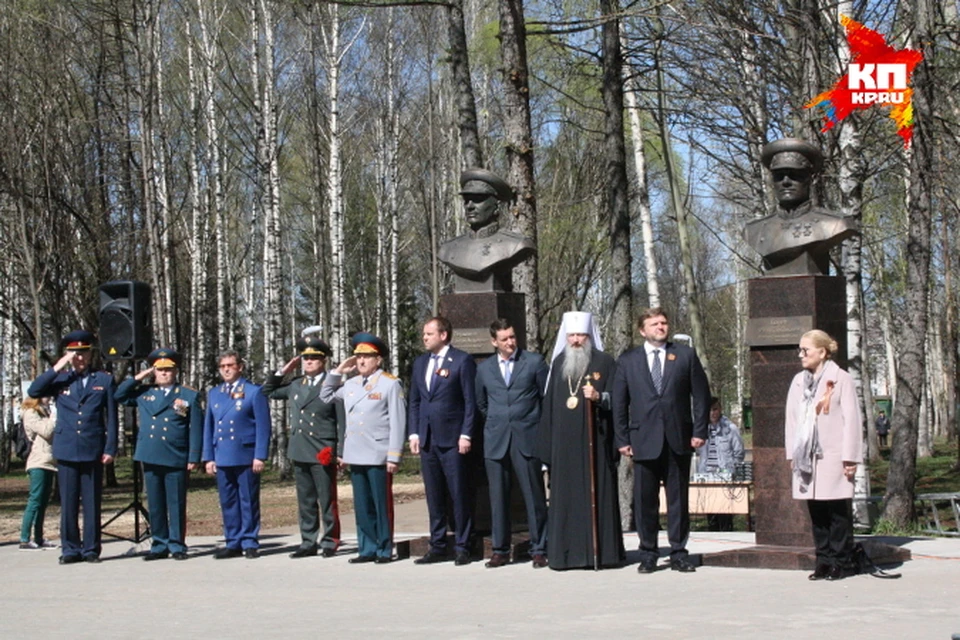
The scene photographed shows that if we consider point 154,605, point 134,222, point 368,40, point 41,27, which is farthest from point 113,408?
point 368,40

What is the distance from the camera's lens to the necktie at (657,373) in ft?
31.9

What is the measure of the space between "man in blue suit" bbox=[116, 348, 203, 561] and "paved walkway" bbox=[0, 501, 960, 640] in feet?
1.94

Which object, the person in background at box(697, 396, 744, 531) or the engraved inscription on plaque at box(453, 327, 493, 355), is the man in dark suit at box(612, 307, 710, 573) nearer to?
the engraved inscription on plaque at box(453, 327, 493, 355)

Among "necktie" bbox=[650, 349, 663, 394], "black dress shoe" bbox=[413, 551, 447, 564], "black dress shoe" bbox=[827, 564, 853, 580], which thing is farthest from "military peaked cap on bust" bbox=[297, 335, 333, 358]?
"black dress shoe" bbox=[827, 564, 853, 580]

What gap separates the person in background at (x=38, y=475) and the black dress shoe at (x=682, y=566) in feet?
21.9

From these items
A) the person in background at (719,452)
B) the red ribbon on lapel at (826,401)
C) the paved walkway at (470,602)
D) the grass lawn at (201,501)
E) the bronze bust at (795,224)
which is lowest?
the grass lawn at (201,501)

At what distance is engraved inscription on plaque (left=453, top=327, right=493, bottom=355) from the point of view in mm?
11305

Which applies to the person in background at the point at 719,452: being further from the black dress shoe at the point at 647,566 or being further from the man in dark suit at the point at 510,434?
the black dress shoe at the point at 647,566

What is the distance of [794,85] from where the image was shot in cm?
A: 1575

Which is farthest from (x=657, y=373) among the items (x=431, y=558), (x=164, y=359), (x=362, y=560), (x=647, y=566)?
(x=164, y=359)

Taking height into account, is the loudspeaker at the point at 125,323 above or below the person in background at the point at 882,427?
above

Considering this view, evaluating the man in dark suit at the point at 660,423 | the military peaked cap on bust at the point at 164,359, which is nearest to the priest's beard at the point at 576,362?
the man in dark suit at the point at 660,423

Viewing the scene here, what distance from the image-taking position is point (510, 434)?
10.3 metres

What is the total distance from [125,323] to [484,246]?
4.00 metres
